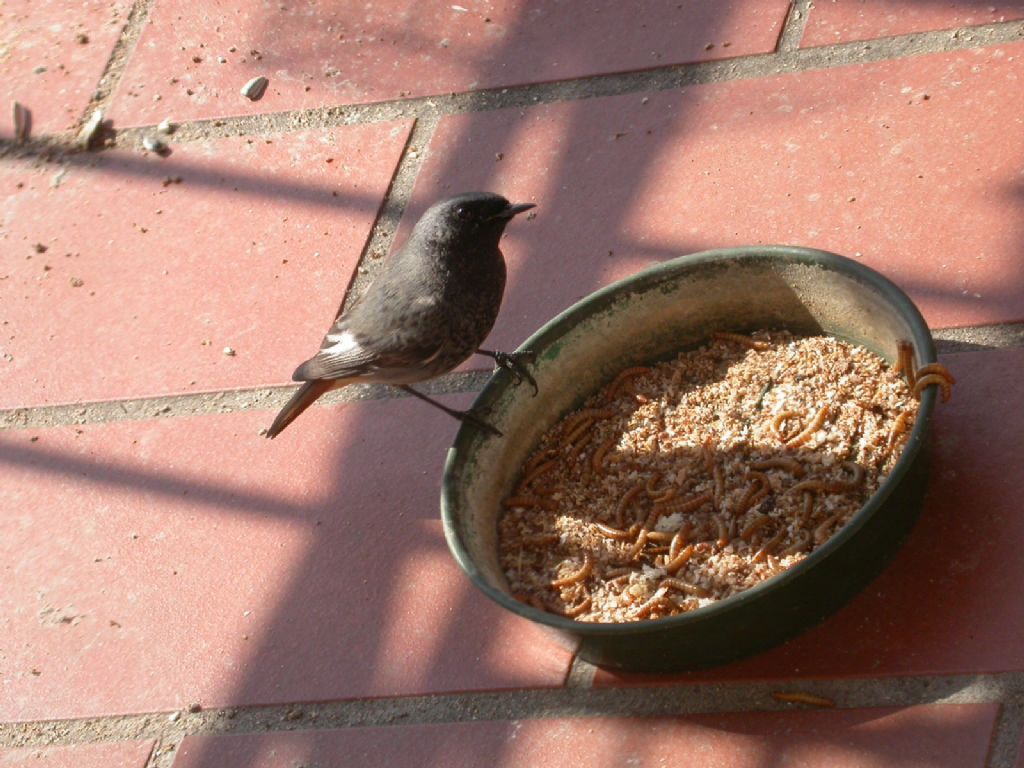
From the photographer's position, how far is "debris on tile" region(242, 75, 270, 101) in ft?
12.4

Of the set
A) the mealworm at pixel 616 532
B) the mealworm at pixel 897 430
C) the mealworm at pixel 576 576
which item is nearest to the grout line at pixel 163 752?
the mealworm at pixel 576 576

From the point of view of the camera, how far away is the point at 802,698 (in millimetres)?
2221

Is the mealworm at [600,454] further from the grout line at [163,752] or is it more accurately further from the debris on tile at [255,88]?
the debris on tile at [255,88]

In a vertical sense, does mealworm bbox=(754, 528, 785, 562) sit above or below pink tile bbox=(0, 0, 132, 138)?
above

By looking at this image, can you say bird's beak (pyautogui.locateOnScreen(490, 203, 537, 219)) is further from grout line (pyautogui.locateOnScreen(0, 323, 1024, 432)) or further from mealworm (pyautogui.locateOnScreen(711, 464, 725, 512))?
mealworm (pyautogui.locateOnScreen(711, 464, 725, 512))

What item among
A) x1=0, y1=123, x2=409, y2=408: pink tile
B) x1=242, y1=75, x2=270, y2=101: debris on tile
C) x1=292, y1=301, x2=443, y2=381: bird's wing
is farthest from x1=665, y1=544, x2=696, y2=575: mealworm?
x1=242, y1=75, x2=270, y2=101: debris on tile

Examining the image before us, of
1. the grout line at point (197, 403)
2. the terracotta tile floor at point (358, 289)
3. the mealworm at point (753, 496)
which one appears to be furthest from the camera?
the grout line at point (197, 403)

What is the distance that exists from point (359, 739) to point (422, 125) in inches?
68.7

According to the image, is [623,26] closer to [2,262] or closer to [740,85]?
[740,85]

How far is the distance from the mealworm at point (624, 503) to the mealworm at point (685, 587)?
193 mm

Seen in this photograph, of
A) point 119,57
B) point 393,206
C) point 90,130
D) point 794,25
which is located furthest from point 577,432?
point 119,57

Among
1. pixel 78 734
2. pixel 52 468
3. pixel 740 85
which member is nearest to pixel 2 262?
pixel 52 468

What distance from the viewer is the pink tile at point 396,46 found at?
3.48 meters

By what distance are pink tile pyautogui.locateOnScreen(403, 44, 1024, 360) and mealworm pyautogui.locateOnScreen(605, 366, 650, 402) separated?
323 mm
